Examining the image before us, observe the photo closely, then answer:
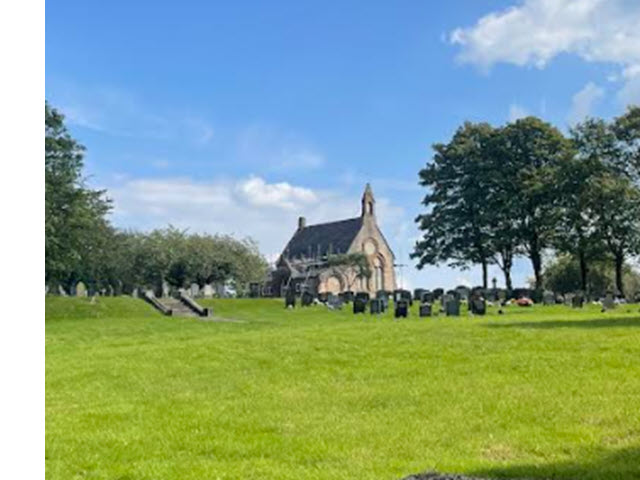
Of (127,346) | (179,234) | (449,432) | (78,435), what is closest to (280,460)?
(449,432)

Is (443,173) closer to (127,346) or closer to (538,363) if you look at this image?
(127,346)

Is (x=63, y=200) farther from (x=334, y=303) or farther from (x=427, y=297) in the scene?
(x=427, y=297)

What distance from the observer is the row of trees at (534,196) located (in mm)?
45438

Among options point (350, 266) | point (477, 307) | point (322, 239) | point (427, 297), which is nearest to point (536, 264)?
point (427, 297)

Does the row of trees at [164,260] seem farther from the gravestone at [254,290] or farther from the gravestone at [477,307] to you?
the gravestone at [477,307]

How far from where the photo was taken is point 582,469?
6117 mm

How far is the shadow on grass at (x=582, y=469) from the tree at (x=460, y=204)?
4549 centimetres

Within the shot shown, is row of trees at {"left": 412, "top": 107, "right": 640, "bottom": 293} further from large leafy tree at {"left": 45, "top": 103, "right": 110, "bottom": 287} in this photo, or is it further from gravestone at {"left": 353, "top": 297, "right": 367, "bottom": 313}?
large leafy tree at {"left": 45, "top": 103, "right": 110, "bottom": 287}

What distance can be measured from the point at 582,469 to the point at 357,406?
12.3 ft

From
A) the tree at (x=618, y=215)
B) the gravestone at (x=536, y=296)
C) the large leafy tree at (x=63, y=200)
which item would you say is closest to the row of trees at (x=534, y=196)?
the tree at (x=618, y=215)

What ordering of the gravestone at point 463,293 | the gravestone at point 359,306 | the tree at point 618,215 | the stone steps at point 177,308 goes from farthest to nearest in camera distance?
the tree at point 618,215, the gravestone at point 463,293, the stone steps at point 177,308, the gravestone at point 359,306

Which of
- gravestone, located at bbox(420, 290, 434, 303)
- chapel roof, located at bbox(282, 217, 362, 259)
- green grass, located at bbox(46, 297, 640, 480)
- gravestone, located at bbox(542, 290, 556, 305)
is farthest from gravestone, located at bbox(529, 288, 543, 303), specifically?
chapel roof, located at bbox(282, 217, 362, 259)
